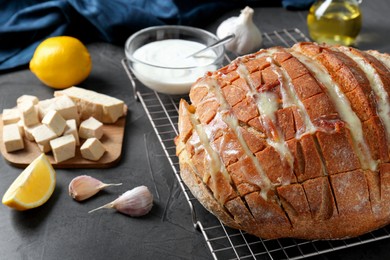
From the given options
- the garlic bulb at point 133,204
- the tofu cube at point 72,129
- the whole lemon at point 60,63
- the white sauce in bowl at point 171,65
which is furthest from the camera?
the whole lemon at point 60,63

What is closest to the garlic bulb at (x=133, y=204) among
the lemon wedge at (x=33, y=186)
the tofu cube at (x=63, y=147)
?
the lemon wedge at (x=33, y=186)

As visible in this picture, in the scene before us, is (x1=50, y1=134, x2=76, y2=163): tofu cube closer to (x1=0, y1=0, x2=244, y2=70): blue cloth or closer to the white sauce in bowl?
the white sauce in bowl

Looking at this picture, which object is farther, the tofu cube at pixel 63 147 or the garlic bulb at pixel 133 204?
the tofu cube at pixel 63 147

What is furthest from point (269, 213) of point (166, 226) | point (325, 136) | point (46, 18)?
point (46, 18)

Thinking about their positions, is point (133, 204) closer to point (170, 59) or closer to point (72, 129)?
point (72, 129)

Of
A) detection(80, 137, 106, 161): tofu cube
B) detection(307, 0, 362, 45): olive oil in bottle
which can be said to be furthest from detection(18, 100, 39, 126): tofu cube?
detection(307, 0, 362, 45): olive oil in bottle

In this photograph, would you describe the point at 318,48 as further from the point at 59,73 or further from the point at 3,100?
the point at 3,100

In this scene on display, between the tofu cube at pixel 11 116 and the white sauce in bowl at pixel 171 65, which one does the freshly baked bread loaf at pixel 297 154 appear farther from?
the tofu cube at pixel 11 116
